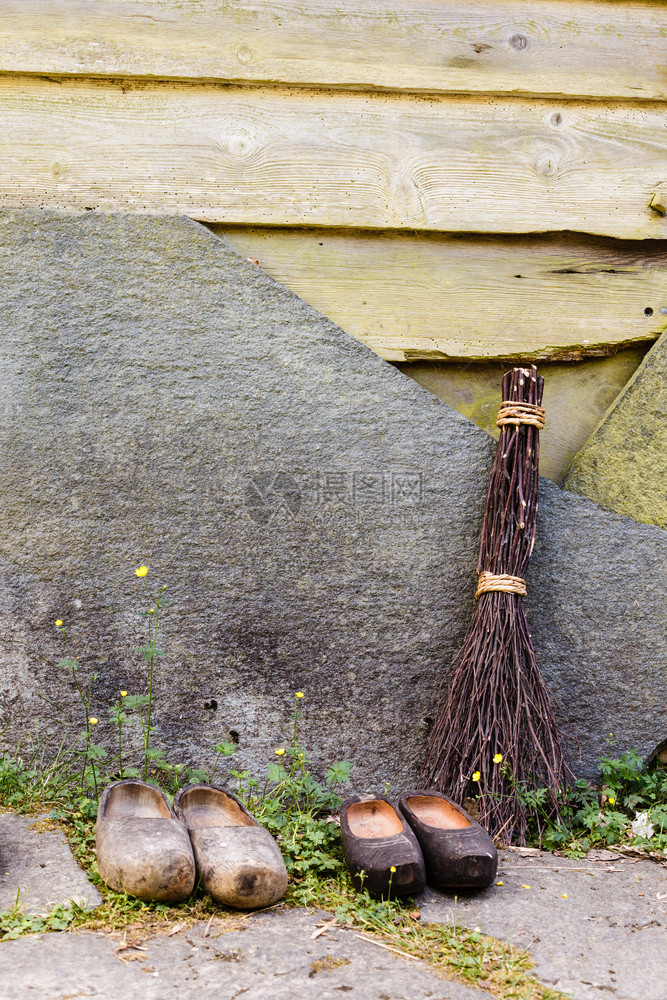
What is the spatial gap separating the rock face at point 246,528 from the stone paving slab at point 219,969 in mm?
836

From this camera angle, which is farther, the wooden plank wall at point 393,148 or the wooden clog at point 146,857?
the wooden plank wall at point 393,148

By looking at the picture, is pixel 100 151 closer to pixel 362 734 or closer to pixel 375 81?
pixel 375 81

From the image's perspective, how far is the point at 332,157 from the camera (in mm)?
2707

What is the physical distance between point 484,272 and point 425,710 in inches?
59.2

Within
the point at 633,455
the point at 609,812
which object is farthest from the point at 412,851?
the point at 633,455

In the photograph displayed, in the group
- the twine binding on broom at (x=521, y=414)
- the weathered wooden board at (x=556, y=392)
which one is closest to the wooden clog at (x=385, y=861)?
→ the twine binding on broom at (x=521, y=414)

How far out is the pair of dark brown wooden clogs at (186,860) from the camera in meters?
1.71

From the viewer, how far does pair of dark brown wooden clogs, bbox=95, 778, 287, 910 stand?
5.59 ft

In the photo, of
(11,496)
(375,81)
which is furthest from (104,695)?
(375,81)

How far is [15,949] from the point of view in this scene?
149 cm

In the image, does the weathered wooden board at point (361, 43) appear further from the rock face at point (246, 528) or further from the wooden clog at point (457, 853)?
the wooden clog at point (457, 853)

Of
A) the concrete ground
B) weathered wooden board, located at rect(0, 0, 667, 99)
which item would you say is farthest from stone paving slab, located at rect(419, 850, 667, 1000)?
weathered wooden board, located at rect(0, 0, 667, 99)

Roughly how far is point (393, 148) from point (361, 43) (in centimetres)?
36

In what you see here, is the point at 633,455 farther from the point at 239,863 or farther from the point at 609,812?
the point at 239,863
